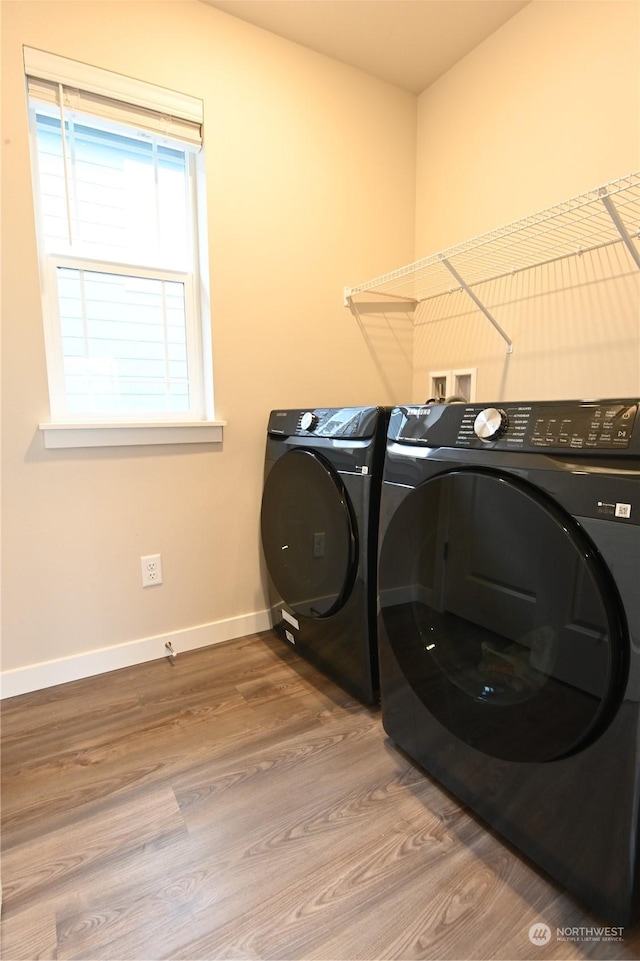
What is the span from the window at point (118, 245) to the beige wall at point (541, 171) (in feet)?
3.50

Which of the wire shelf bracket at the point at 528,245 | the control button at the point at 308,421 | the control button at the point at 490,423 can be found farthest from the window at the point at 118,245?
the control button at the point at 490,423

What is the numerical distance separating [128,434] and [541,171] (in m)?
1.73

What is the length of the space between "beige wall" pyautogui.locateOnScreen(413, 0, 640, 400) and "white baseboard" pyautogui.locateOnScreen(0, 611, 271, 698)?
142cm

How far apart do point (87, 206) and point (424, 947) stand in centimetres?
217

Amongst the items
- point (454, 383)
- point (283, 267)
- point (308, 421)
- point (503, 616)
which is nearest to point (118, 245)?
point (283, 267)

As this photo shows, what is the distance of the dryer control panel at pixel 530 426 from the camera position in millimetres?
718

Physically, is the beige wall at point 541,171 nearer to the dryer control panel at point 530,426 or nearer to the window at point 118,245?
the dryer control panel at point 530,426

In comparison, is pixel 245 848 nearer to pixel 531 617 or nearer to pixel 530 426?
pixel 531 617

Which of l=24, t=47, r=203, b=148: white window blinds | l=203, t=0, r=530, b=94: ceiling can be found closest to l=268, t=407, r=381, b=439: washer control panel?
l=24, t=47, r=203, b=148: white window blinds

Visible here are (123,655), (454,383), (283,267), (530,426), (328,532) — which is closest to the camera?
(530,426)

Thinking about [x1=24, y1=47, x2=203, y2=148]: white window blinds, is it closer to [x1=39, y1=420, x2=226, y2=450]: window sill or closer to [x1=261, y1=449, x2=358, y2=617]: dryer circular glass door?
[x1=39, y1=420, x2=226, y2=450]: window sill

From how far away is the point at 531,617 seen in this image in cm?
84

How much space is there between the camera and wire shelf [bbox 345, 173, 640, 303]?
1.30 metres

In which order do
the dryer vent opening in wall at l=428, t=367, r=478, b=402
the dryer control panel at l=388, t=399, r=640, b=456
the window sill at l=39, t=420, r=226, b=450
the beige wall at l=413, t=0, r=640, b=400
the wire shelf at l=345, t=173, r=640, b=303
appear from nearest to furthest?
the dryer control panel at l=388, t=399, r=640, b=456
the wire shelf at l=345, t=173, r=640, b=303
the beige wall at l=413, t=0, r=640, b=400
the window sill at l=39, t=420, r=226, b=450
the dryer vent opening in wall at l=428, t=367, r=478, b=402
